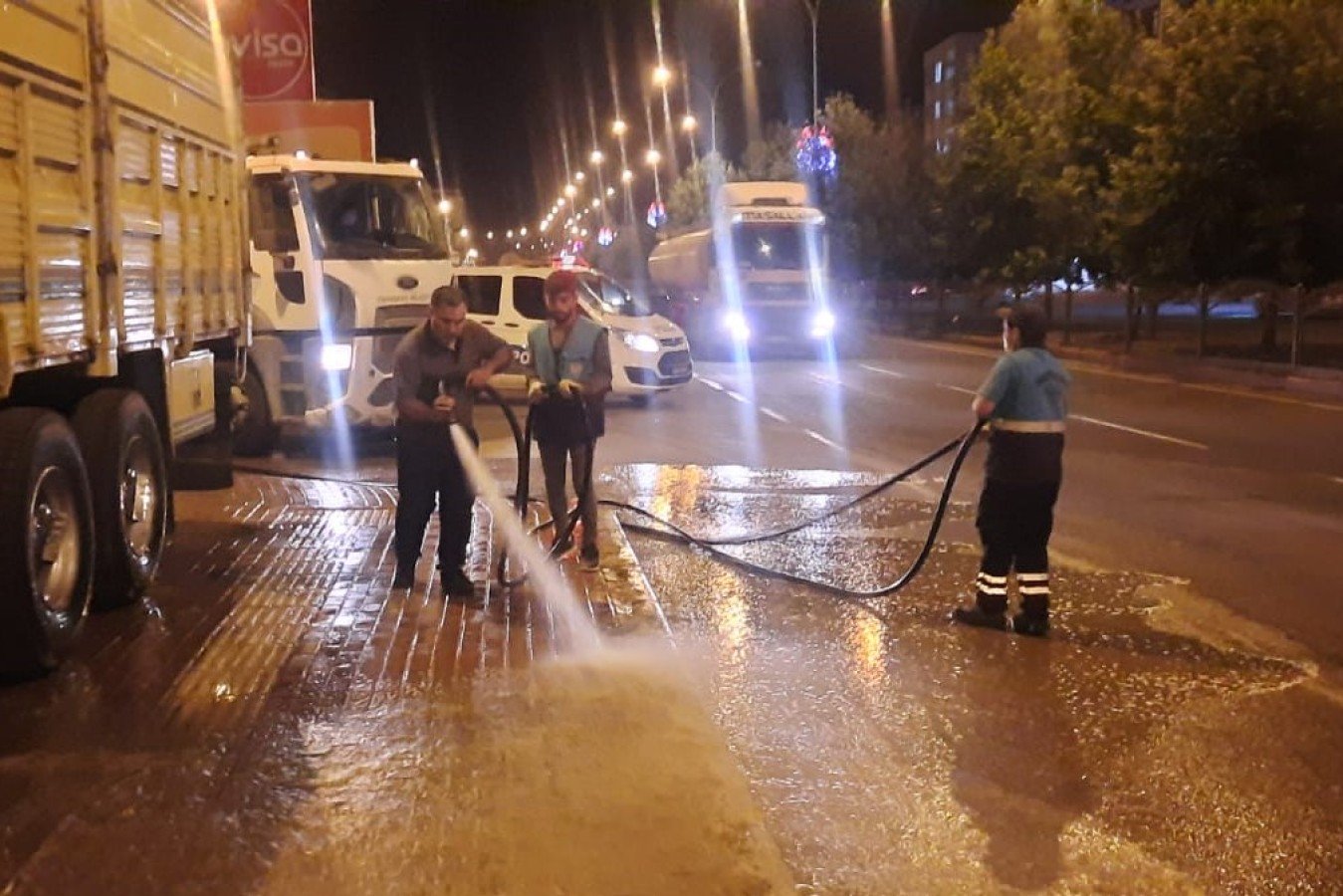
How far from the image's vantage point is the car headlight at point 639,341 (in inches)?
795

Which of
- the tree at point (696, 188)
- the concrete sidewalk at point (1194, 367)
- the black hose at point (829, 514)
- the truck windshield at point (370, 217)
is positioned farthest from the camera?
the tree at point (696, 188)

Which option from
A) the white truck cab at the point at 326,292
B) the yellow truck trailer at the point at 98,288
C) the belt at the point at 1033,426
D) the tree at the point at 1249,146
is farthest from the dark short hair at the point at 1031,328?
the tree at the point at 1249,146

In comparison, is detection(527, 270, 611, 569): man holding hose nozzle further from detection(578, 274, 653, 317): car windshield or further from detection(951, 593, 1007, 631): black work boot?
detection(578, 274, 653, 317): car windshield

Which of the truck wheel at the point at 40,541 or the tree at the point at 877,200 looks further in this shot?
the tree at the point at 877,200

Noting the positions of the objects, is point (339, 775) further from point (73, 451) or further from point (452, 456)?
point (452, 456)

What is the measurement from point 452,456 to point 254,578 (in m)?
1.54

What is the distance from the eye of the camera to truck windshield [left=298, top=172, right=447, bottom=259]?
14.2 meters

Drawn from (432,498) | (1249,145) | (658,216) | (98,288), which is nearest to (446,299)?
(432,498)

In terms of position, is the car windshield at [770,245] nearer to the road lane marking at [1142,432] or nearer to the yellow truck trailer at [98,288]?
the road lane marking at [1142,432]

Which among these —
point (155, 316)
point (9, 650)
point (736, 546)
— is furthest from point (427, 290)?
point (9, 650)

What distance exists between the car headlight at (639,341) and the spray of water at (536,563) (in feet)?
36.0

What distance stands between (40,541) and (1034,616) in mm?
4771

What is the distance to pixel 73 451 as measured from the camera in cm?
680

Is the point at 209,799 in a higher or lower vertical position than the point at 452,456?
lower
